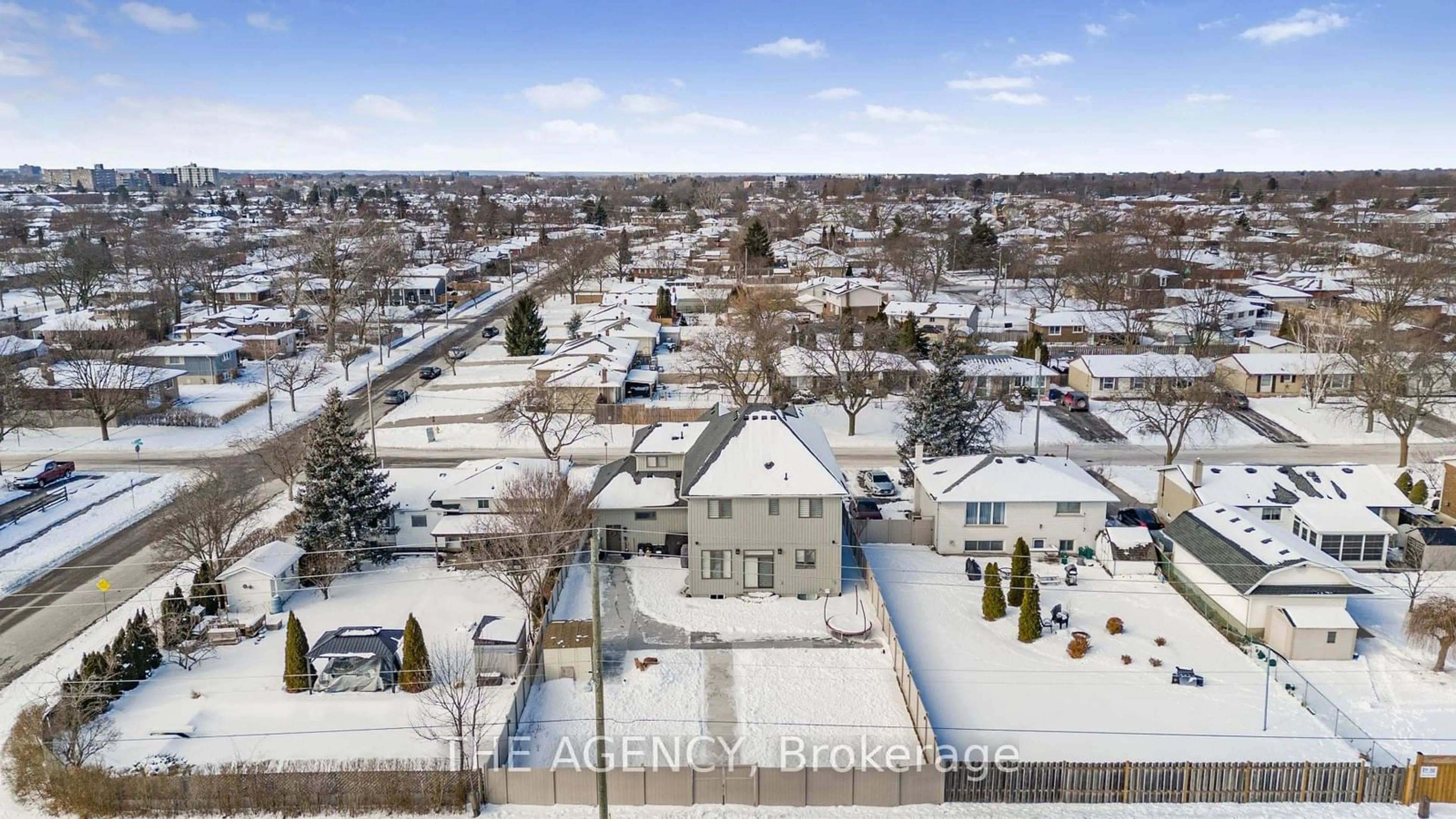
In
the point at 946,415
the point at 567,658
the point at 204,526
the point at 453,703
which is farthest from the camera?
the point at 946,415

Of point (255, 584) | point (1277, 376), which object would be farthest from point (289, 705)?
point (1277, 376)

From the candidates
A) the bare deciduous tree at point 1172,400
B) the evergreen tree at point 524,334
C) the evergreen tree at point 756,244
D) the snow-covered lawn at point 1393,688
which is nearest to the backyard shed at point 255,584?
the snow-covered lawn at point 1393,688

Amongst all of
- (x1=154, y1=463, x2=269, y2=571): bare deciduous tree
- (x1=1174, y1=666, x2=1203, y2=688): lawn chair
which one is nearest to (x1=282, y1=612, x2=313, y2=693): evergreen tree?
(x1=154, y1=463, x2=269, y2=571): bare deciduous tree

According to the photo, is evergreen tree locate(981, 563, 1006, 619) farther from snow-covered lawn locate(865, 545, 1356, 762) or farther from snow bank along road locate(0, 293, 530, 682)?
snow bank along road locate(0, 293, 530, 682)

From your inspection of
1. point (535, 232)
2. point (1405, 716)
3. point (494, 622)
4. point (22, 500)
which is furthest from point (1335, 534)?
point (535, 232)

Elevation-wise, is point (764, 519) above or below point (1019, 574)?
above

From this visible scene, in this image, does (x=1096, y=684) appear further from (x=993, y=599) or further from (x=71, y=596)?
(x=71, y=596)

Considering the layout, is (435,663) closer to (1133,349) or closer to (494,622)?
(494,622)
